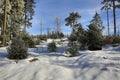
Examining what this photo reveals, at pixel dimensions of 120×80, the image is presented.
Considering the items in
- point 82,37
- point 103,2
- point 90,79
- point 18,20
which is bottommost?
point 90,79

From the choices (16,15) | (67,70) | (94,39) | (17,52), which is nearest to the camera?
(67,70)

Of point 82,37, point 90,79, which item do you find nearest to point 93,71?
point 90,79

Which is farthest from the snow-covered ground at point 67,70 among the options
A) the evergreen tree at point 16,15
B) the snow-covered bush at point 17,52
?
the evergreen tree at point 16,15

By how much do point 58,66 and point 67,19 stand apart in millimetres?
47017

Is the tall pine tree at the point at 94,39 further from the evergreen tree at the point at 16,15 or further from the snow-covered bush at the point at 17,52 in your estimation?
the evergreen tree at the point at 16,15

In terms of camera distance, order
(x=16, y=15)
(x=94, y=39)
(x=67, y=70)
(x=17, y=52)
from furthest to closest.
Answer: (x=16, y=15) < (x=94, y=39) < (x=17, y=52) < (x=67, y=70)

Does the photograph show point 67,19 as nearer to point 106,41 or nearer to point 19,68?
point 106,41

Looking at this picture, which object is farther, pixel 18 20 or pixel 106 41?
pixel 18 20

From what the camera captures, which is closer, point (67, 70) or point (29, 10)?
point (67, 70)

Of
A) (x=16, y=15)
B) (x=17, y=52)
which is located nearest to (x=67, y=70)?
(x=17, y=52)

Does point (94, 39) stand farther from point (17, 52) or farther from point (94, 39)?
point (17, 52)

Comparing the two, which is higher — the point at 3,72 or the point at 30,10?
the point at 30,10

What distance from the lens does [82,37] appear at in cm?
2234

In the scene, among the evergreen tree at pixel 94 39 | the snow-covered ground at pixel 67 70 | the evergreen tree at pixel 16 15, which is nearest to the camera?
the snow-covered ground at pixel 67 70
